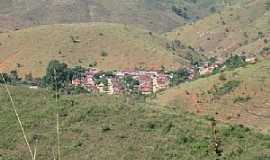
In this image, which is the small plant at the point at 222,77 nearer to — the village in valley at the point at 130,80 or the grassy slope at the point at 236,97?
the grassy slope at the point at 236,97

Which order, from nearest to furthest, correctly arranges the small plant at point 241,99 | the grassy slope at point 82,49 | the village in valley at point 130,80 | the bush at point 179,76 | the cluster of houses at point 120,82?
1. the small plant at point 241,99
2. the cluster of houses at point 120,82
3. the village in valley at point 130,80
4. the bush at point 179,76
5. the grassy slope at point 82,49

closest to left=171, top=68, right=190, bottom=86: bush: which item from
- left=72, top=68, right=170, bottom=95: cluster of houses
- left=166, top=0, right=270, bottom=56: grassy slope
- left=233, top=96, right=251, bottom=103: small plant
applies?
left=72, top=68, right=170, bottom=95: cluster of houses

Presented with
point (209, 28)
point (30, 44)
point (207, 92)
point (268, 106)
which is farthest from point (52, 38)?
point (268, 106)

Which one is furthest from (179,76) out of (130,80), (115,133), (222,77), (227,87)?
(115,133)

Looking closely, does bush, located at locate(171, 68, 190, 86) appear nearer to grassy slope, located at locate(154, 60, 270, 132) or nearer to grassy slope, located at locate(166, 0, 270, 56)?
grassy slope, located at locate(154, 60, 270, 132)

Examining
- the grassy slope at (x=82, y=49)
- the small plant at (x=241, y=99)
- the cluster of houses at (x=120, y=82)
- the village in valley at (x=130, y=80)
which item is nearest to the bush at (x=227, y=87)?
the small plant at (x=241, y=99)

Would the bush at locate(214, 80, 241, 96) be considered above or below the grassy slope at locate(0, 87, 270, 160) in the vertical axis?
above

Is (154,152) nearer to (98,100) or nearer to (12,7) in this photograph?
(98,100)
